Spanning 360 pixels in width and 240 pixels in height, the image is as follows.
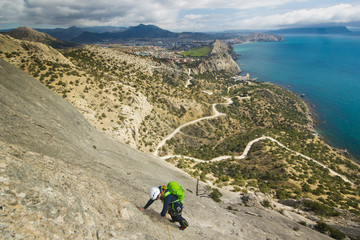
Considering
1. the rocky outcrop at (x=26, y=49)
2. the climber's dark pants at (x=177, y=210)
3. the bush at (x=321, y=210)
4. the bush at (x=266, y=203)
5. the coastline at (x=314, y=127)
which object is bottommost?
the coastline at (x=314, y=127)

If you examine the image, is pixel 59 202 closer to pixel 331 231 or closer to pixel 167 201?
pixel 167 201

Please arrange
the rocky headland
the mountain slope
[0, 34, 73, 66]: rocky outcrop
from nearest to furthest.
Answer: the mountain slope, the rocky headland, [0, 34, 73, 66]: rocky outcrop

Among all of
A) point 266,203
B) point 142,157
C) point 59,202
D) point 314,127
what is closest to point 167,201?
point 59,202

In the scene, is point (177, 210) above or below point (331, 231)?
above

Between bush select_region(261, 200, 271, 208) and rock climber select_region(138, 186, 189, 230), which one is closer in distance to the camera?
rock climber select_region(138, 186, 189, 230)

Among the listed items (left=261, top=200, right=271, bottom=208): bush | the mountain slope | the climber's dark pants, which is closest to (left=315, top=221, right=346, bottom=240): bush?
(left=261, top=200, right=271, bottom=208): bush

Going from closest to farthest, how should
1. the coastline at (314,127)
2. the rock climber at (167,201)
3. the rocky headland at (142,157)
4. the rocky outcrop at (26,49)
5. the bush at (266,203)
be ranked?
the rocky headland at (142,157), the rock climber at (167,201), the bush at (266,203), the rocky outcrop at (26,49), the coastline at (314,127)

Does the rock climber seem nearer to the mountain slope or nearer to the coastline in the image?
the mountain slope

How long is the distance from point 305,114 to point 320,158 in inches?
2427

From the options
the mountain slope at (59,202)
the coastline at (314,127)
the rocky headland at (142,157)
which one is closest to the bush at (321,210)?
the rocky headland at (142,157)

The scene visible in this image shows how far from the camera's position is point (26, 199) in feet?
18.0

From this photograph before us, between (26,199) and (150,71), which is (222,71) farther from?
(26,199)

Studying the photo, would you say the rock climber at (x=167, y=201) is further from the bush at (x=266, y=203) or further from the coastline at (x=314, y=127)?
the coastline at (x=314, y=127)

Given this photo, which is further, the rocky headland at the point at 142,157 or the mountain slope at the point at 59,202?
the rocky headland at the point at 142,157
